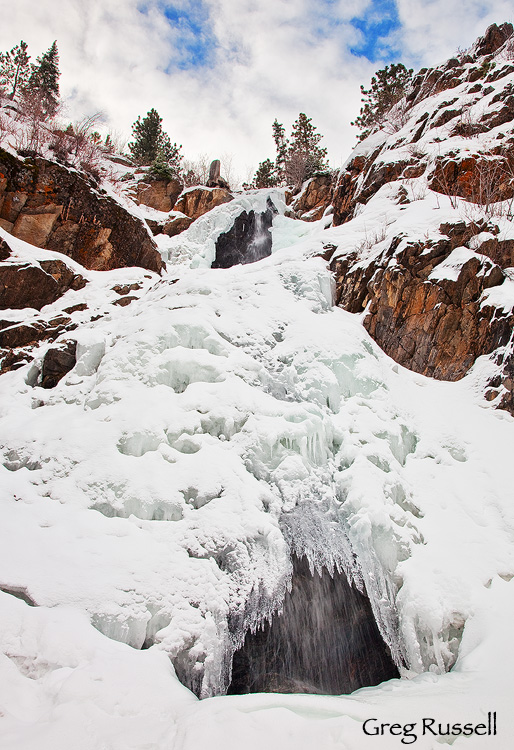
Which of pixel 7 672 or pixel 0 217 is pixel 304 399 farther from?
pixel 0 217

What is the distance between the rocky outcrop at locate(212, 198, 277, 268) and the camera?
14.5 metres

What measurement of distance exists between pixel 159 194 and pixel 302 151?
11.1 meters

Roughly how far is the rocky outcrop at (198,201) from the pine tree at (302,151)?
21.0 feet

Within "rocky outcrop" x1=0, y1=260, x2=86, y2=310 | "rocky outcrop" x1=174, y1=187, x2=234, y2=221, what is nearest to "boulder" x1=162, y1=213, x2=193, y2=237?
"rocky outcrop" x1=174, y1=187, x2=234, y2=221

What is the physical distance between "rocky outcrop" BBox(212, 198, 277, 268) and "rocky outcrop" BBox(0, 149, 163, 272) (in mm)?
2972

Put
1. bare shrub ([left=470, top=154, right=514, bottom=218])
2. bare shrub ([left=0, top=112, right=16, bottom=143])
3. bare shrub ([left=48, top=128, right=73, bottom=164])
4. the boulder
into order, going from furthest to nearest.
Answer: the boulder → bare shrub ([left=48, top=128, right=73, bottom=164]) → bare shrub ([left=0, top=112, right=16, bottom=143]) → bare shrub ([left=470, top=154, right=514, bottom=218])

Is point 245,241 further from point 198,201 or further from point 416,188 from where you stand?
point 416,188

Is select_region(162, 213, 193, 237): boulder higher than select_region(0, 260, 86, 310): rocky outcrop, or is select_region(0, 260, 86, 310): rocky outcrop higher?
select_region(162, 213, 193, 237): boulder

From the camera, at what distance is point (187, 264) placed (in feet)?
45.9

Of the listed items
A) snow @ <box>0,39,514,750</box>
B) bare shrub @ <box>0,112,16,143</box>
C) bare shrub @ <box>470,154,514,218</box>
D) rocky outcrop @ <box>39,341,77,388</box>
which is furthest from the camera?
bare shrub @ <box>0,112,16,143</box>

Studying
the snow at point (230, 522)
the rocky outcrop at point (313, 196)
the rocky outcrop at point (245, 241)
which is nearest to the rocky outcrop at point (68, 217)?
the rocky outcrop at point (245, 241)

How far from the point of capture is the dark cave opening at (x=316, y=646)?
3.71 metres

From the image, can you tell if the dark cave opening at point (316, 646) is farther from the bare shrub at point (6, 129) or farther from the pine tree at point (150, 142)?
the pine tree at point (150, 142)

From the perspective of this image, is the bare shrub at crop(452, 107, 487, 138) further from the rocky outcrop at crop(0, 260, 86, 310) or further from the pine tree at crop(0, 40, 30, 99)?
the pine tree at crop(0, 40, 30, 99)
